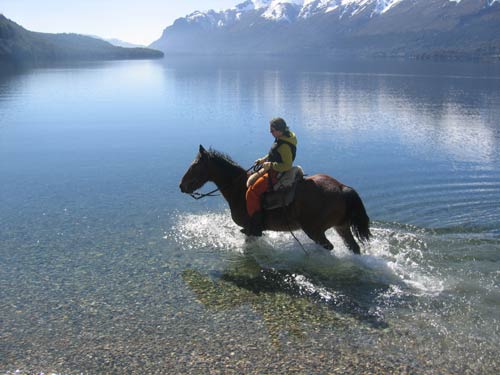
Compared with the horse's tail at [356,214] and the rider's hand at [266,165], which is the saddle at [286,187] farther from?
the horse's tail at [356,214]

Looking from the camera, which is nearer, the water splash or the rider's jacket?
the water splash

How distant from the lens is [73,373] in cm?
848

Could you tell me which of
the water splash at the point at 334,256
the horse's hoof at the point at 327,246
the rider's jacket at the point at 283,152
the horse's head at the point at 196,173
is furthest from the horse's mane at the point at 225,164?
the horse's hoof at the point at 327,246

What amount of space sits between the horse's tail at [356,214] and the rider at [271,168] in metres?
1.59

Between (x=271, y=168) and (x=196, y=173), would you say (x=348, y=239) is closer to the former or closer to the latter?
(x=271, y=168)

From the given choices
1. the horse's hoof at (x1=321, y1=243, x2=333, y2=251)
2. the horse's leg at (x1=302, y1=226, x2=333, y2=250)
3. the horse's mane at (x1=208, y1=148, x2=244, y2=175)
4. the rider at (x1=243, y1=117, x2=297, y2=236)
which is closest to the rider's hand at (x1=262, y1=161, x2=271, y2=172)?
the rider at (x1=243, y1=117, x2=297, y2=236)

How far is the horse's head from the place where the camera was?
13164mm

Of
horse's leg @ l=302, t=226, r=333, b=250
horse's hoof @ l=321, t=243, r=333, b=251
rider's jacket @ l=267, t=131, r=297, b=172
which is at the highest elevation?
rider's jacket @ l=267, t=131, r=297, b=172

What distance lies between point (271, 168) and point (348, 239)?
2659 millimetres

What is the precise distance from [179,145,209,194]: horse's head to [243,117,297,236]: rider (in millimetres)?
1331

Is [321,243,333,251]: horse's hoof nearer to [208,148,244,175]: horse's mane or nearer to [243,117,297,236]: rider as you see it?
[243,117,297,236]: rider

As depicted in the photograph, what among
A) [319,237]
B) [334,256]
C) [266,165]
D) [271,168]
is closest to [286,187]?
[271,168]

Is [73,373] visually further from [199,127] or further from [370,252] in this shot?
[199,127]

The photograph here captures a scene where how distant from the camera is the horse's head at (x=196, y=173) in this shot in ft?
43.2
